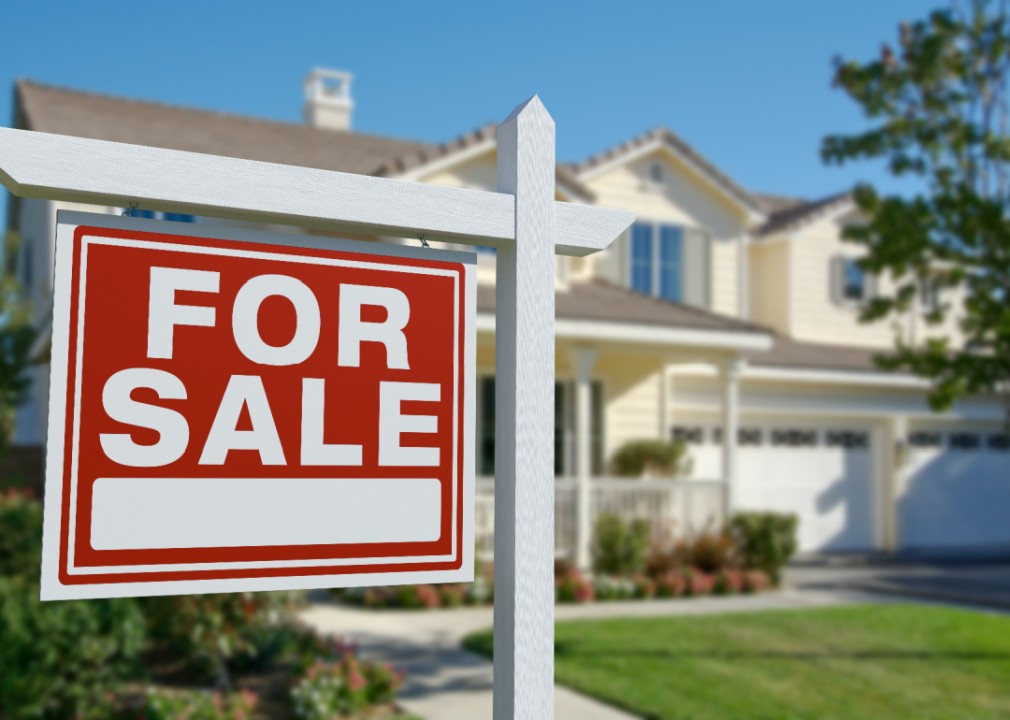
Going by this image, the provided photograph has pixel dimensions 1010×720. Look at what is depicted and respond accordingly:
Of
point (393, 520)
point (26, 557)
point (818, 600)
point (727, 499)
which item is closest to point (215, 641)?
point (26, 557)

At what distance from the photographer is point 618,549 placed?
12.8 meters

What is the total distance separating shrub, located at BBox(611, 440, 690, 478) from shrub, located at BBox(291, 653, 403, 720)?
28.1ft

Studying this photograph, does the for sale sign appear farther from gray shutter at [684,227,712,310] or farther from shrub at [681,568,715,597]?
gray shutter at [684,227,712,310]

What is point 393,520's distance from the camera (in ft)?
6.63

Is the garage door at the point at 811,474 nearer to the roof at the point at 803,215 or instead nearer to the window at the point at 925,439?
the window at the point at 925,439

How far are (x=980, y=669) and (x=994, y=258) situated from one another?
3.63 metres

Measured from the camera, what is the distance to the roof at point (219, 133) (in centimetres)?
1461

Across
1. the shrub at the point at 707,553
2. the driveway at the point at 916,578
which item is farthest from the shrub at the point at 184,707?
the driveway at the point at 916,578

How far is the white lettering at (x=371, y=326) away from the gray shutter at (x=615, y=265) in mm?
14377

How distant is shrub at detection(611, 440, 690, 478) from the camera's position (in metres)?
14.9

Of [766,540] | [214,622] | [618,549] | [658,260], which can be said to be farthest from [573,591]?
[658,260]

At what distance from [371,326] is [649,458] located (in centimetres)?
1326

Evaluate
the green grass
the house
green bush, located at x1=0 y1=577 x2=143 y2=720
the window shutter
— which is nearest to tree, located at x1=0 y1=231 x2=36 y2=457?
the house

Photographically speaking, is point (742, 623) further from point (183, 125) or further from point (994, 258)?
point (183, 125)
